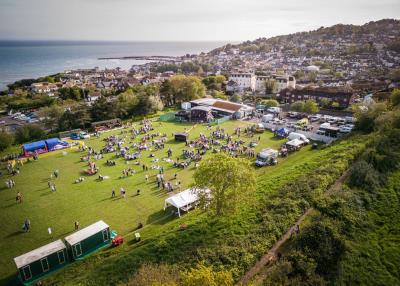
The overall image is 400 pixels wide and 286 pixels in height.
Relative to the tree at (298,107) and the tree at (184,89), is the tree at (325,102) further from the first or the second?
the tree at (184,89)

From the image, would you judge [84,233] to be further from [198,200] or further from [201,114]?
[201,114]

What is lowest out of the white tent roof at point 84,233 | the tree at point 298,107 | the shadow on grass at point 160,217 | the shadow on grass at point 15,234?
the shadow on grass at point 160,217

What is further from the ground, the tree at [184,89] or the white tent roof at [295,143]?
the tree at [184,89]

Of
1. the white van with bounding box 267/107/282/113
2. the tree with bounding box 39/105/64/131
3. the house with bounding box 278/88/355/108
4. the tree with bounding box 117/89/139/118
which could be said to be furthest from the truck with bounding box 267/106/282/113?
the tree with bounding box 39/105/64/131

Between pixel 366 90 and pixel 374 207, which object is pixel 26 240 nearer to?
pixel 374 207

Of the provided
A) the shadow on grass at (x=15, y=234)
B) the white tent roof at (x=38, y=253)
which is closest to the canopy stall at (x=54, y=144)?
the shadow on grass at (x=15, y=234)

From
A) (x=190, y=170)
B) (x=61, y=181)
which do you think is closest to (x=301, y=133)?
(x=190, y=170)

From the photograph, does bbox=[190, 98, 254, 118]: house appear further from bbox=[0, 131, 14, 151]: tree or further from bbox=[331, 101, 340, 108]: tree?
bbox=[0, 131, 14, 151]: tree
